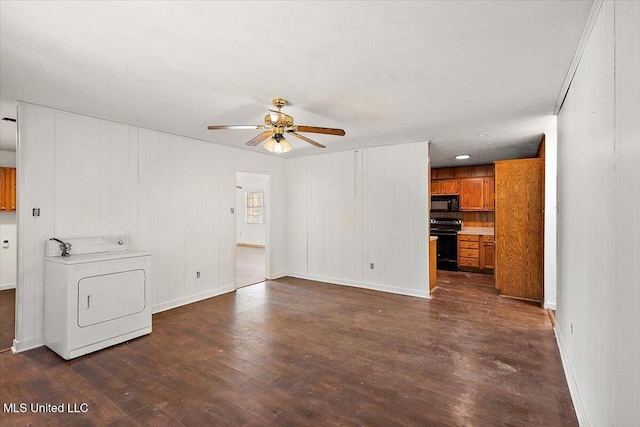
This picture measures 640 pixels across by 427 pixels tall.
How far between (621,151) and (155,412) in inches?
122

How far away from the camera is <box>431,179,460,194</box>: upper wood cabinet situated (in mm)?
7234

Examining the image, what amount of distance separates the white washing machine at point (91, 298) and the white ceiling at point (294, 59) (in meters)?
1.62

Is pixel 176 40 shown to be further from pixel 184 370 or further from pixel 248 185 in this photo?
pixel 248 185

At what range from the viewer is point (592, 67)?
6.00 ft

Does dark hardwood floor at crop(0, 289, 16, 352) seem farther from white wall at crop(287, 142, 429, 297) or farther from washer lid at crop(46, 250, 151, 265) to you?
white wall at crop(287, 142, 429, 297)

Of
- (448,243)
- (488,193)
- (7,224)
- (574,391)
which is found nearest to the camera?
(574,391)

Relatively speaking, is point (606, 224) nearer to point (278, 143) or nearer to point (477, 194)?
point (278, 143)

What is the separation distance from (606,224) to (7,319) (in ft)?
19.9

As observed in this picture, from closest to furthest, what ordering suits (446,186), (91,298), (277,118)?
(277,118) → (91,298) → (446,186)

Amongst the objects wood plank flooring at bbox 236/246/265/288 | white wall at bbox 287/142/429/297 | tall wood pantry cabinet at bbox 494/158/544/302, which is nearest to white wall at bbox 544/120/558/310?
tall wood pantry cabinet at bbox 494/158/544/302

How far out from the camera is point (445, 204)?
7.51 meters

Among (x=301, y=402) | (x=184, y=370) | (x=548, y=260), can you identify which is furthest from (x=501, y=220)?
(x=184, y=370)

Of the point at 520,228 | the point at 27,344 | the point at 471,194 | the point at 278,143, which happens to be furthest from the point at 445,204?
the point at 27,344

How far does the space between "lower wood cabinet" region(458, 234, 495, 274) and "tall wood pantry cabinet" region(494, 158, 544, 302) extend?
65.7 inches
